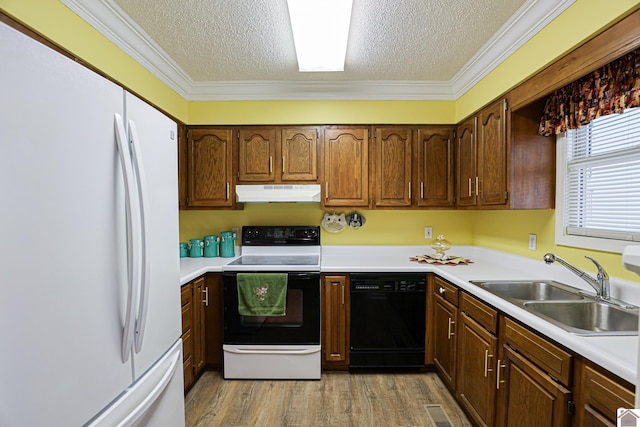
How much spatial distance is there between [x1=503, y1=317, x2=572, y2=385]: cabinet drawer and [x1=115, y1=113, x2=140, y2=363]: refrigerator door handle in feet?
5.02

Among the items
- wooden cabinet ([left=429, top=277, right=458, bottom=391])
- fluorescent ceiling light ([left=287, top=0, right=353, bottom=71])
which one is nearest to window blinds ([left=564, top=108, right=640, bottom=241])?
wooden cabinet ([left=429, top=277, right=458, bottom=391])

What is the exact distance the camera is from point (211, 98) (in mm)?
2787

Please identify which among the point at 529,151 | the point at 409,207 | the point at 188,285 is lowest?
the point at 188,285

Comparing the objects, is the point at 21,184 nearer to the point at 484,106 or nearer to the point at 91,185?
A: the point at 91,185

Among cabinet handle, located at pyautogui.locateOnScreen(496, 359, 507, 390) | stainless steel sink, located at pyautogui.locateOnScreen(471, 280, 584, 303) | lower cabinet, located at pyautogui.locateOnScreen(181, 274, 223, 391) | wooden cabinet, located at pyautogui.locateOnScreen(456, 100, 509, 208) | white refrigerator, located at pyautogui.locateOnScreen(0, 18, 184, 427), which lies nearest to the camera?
white refrigerator, located at pyautogui.locateOnScreen(0, 18, 184, 427)

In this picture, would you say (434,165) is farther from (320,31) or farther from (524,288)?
(320,31)

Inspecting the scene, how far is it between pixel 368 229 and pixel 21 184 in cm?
266

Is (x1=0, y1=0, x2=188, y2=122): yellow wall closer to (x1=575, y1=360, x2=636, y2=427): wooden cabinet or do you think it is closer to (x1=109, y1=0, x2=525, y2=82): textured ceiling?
(x1=109, y1=0, x2=525, y2=82): textured ceiling

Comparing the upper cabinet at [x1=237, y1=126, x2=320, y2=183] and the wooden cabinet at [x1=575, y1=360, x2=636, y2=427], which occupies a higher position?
the upper cabinet at [x1=237, y1=126, x2=320, y2=183]

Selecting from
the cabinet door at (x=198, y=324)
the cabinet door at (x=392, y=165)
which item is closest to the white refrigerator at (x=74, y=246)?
the cabinet door at (x=198, y=324)

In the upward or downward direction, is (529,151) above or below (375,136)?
below

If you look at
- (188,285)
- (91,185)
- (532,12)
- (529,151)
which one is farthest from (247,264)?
(532,12)

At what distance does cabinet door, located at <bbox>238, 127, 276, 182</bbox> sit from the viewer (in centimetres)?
274

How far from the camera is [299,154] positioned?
108 inches
